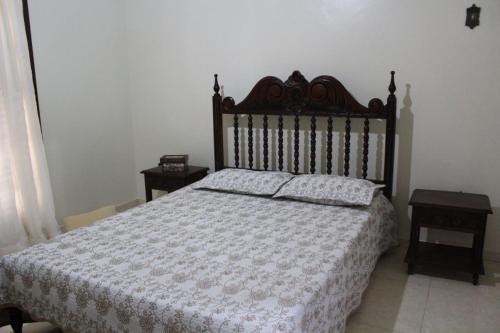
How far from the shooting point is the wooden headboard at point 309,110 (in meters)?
3.10

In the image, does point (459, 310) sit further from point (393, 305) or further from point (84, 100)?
point (84, 100)

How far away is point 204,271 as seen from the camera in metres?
1.99

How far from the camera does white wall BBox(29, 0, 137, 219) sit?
11.4ft

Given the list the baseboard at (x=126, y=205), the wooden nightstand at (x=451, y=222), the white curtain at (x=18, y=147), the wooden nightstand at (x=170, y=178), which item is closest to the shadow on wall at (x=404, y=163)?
the wooden nightstand at (x=451, y=222)

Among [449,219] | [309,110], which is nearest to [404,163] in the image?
[449,219]

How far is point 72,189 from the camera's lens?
12.4 ft

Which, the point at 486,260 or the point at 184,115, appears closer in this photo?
the point at 486,260

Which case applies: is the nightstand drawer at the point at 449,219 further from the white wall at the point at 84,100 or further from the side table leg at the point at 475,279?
the white wall at the point at 84,100

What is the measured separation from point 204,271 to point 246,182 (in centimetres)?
130

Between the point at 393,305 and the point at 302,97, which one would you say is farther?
the point at 302,97

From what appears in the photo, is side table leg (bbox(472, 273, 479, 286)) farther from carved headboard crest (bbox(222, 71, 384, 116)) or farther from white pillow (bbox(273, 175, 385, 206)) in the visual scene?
carved headboard crest (bbox(222, 71, 384, 116))

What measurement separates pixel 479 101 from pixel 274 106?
1.43 meters

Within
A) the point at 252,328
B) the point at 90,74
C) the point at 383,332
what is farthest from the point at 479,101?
the point at 90,74

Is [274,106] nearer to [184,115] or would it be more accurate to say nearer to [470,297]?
[184,115]
